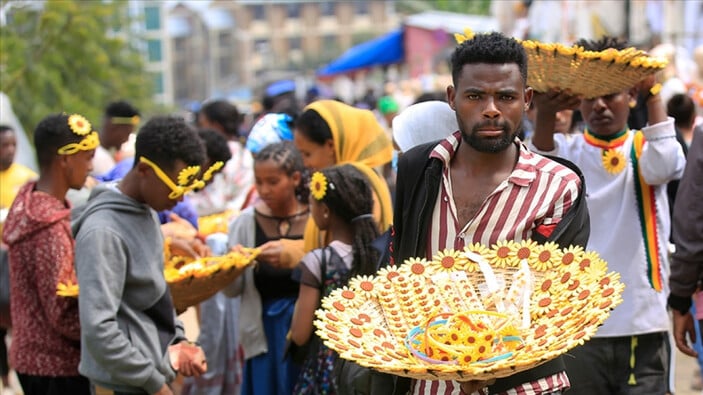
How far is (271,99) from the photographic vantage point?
14812 millimetres

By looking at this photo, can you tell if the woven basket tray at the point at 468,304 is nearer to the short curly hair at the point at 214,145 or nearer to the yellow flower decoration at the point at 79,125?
the yellow flower decoration at the point at 79,125

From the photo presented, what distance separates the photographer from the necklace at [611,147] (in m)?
5.83

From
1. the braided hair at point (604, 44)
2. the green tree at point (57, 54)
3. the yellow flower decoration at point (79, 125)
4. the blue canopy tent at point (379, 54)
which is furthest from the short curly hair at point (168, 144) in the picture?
the blue canopy tent at point (379, 54)

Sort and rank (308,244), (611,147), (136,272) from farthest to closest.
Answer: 1. (308,244)
2. (611,147)
3. (136,272)

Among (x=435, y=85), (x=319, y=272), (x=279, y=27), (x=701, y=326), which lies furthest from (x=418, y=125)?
(x=279, y=27)

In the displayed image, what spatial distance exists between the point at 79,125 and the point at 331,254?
1422mm

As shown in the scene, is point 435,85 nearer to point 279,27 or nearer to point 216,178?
Answer: point 216,178

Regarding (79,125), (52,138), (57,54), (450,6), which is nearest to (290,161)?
(79,125)

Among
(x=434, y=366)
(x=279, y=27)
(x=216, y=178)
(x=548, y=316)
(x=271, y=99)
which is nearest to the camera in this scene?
(x=434, y=366)

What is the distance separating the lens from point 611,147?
589 cm

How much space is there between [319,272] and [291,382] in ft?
3.48

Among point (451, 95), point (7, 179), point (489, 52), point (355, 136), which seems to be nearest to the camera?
point (489, 52)

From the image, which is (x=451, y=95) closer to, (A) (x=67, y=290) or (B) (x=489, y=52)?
(B) (x=489, y=52)

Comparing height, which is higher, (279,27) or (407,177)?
(407,177)
